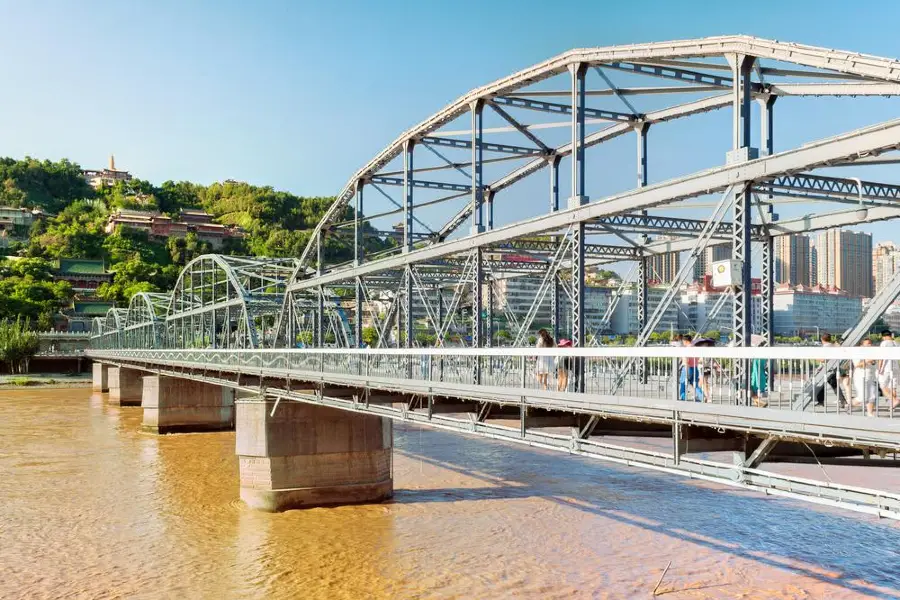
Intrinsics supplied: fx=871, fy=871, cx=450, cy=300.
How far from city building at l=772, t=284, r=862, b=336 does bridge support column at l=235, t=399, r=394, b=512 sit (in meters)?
14.7

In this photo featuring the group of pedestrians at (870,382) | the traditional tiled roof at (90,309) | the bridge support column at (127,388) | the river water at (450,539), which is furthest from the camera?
the traditional tiled roof at (90,309)

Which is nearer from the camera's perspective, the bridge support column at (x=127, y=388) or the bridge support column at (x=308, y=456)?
the bridge support column at (x=308, y=456)

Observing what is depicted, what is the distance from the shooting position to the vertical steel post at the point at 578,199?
18.8 m

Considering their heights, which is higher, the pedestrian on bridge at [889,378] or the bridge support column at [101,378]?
the pedestrian on bridge at [889,378]

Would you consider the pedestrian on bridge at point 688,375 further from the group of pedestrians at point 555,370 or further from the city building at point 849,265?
the city building at point 849,265

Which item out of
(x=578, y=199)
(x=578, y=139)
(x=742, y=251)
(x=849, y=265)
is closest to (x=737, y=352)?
(x=742, y=251)

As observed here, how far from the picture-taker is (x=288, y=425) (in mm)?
27703

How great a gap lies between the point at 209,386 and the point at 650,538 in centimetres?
3558

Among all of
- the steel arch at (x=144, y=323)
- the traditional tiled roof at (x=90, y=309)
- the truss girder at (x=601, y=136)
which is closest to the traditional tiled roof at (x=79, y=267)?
the traditional tiled roof at (x=90, y=309)

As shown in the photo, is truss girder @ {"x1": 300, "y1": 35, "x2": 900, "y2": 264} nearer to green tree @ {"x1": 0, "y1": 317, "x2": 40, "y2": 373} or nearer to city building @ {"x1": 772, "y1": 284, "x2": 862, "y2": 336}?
city building @ {"x1": 772, "y1": 284, "x2": 862, "y2": 336}

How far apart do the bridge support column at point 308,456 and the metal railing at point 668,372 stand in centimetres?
174

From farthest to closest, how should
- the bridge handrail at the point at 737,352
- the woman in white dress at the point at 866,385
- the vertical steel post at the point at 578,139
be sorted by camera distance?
the vertical steel post at the point at 578,139, the woman in white dress at the point at 866,385, the bridge handrail at the point at 737,352

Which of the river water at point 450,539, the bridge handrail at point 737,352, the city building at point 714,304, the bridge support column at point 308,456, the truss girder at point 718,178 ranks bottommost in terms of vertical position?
the river water at point 450,539

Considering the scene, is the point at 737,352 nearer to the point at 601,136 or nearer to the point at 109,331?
the point at 601,136
